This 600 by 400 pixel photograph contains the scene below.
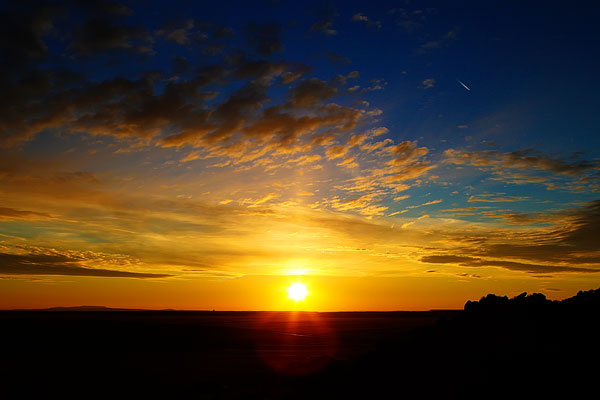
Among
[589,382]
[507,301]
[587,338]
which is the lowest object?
[589,382]

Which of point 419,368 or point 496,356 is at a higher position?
point 496,356

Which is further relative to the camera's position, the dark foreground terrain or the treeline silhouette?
the dark foreground terrain

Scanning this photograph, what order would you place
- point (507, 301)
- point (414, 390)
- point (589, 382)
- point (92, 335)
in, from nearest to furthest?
point (589, 382) → point (414, 390) → point (507, 301) → point (92, 335)

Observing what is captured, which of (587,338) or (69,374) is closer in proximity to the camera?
(587,338)

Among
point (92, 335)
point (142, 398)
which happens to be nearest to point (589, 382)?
point (142, 398)

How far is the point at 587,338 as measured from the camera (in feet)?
44.6

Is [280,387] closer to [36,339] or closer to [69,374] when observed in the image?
[69,374]

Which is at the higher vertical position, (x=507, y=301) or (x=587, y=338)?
(x=507, y=301)

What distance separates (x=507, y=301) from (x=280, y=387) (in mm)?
11280

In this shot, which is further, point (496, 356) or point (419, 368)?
point (419, 368)

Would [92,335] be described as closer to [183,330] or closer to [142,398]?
[183,330]

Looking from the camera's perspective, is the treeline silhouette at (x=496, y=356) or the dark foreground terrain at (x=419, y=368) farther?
the dark foreground terrain at (x=419, y=368)

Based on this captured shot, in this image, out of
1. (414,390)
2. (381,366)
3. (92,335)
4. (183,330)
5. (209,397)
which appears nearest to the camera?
(414,390)

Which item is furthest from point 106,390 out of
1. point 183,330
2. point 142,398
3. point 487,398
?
point 183,330
